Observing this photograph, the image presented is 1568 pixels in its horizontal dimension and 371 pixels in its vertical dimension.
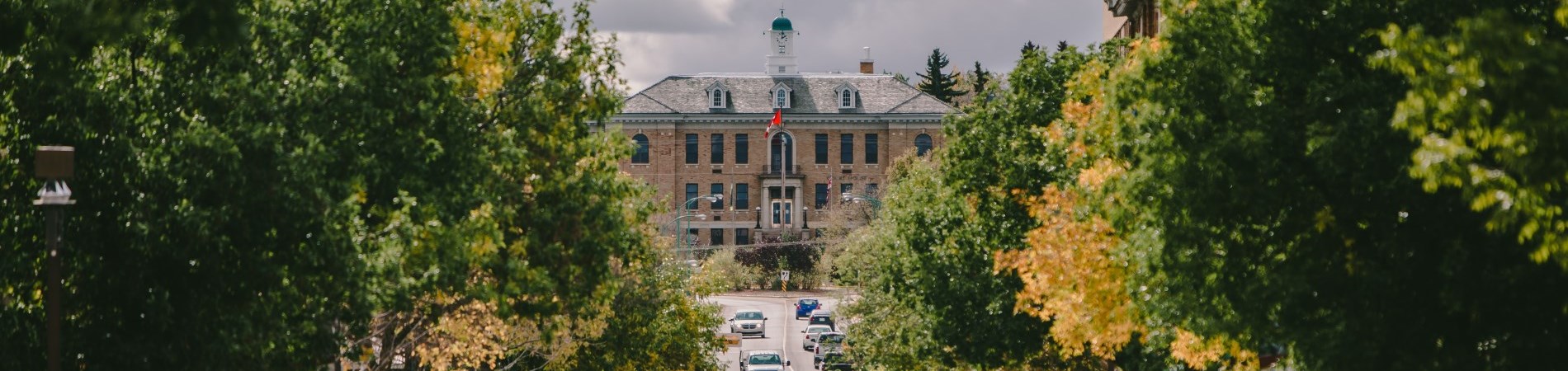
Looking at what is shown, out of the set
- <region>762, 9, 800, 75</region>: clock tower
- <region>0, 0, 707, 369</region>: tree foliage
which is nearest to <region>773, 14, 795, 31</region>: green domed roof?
<region>762, 9, 800, 75</region>: clock tower

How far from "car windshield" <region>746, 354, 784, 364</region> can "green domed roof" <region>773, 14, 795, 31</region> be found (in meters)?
54.8

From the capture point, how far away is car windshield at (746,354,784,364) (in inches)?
2146

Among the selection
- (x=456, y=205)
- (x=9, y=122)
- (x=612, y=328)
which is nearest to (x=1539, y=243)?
(x=456, y=205)

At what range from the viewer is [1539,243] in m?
12.2

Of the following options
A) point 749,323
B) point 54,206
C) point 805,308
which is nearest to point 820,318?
point 749,323

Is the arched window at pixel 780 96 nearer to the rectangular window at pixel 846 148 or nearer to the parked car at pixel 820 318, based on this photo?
the rectangular window at pixel 846 148

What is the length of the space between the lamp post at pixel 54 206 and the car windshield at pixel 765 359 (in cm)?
4004

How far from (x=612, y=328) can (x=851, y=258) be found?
24082 mm

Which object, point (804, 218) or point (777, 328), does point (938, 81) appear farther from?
point (777, 328)

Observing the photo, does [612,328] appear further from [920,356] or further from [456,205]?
[456,205]

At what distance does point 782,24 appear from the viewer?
108 m

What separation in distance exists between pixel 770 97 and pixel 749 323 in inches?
1338

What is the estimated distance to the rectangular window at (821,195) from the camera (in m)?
108

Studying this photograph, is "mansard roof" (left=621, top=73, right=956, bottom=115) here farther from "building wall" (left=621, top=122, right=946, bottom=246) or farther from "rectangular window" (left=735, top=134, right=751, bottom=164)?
"rectangular window" (left=735, top=134, right=751, bottom=164)
